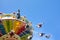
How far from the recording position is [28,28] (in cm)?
2314

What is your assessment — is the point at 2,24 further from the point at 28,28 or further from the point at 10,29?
the point at 28,28

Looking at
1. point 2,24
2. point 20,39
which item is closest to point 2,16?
point 2,24

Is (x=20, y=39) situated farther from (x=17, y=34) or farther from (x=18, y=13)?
(x=18, y=13)

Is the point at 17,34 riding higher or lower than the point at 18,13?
lower

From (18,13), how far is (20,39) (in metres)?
2.54

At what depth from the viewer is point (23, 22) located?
2270cm

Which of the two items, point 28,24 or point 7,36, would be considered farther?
point 28,24

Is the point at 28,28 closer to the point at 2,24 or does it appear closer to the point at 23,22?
the point at 23,22

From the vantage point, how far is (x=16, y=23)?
882 inches

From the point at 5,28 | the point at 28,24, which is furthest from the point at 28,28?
the point at 5,28

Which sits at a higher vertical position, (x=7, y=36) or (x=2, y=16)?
(x=2, y=16)

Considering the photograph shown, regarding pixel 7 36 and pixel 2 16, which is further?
pixel 2 16

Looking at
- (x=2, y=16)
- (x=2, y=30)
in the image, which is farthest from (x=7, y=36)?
(x=2, y=16)

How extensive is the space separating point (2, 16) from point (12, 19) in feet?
4.03
